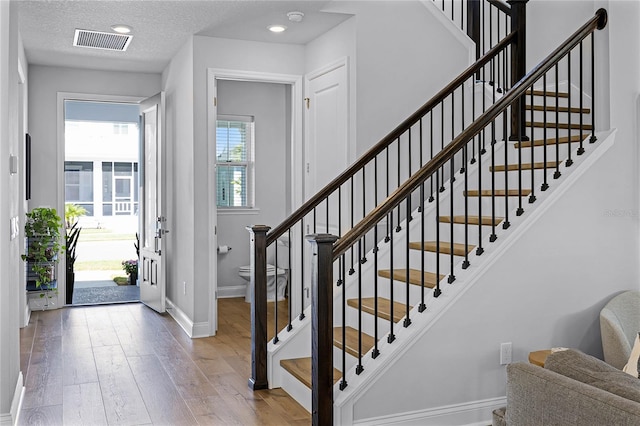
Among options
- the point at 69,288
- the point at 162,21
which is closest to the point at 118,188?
the point at 69,288

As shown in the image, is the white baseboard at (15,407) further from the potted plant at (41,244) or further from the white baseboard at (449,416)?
the potted plant at (41,244)

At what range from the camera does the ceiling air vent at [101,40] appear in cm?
525

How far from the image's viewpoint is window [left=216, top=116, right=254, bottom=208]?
289 inches

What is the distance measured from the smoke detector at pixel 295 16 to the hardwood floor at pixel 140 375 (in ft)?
8.55

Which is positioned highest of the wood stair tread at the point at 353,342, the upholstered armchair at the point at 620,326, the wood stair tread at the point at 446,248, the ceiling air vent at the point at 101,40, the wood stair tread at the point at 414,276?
the ceiling air vent at the point at 101,40

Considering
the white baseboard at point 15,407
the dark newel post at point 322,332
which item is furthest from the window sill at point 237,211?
the dark newel post at point 322,332

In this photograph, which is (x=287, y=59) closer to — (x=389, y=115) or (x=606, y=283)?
(x=389, y=115)

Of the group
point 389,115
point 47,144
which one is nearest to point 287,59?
point 389,115

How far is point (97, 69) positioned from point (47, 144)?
0.98 m

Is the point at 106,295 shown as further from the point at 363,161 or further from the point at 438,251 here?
the point at 438,251

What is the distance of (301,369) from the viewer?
3688 mm

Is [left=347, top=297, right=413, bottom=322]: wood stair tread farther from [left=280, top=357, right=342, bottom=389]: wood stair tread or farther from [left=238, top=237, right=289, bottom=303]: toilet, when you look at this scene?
[left=238, top=237, right=289, bottom=303]: toilet

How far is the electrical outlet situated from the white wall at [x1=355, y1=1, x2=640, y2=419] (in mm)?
31

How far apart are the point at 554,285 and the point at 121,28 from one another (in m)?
3.88
